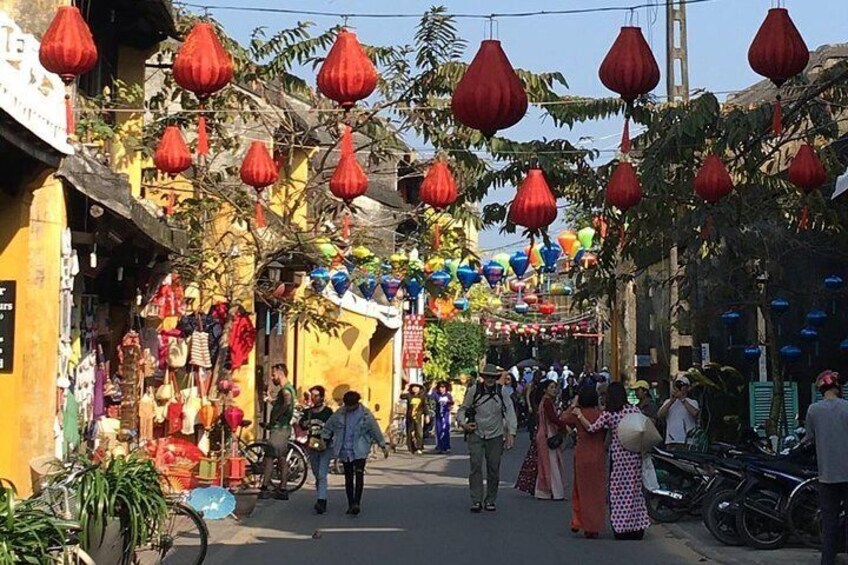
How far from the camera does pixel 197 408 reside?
20.7 meters

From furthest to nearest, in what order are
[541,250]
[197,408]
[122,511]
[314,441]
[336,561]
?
[541,250]
[197,408]
[314,441]
[336,561]
[122,511]

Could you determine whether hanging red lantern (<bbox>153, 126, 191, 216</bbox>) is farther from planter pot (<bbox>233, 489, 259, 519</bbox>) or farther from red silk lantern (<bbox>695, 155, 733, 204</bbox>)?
red silk lantern (<bbox>695, 155, 733, 204</bbox>)

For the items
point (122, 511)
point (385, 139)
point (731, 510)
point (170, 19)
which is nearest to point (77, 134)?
point (170, 19)

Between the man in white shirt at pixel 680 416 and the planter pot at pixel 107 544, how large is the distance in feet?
36.7

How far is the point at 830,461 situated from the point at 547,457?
9.06m

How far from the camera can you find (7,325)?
46.4 feet

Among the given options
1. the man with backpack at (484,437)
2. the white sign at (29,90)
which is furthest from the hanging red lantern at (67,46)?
the man with backpack at (484,437)

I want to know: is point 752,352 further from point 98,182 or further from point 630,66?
point 630,66

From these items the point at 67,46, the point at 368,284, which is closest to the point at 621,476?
the point at 67,46

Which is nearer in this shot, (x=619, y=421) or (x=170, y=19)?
(x=619, y=421)

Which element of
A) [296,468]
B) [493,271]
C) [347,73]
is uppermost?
[347,73]

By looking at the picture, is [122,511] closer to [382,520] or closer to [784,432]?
[382,520]

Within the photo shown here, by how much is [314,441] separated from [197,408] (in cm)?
229

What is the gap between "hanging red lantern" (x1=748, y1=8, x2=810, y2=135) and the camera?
35.0ft
